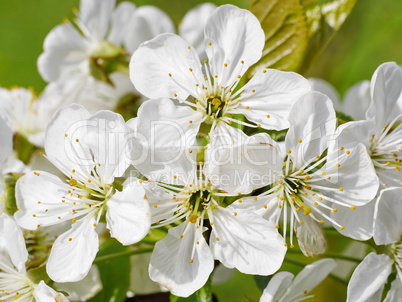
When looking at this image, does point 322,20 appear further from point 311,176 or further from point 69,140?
point 69,140

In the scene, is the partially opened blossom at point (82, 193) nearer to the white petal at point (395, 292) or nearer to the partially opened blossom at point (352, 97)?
the white petal at point (395, 292)

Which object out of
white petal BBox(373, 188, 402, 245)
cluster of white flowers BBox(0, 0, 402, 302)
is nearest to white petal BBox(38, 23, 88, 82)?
cluster of white flowers BBox(0, 0, 402, 302)

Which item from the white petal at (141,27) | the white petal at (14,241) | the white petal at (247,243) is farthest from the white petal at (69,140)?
the white petal at (141,27)

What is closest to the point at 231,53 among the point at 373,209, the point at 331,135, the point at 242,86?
the point at 242,86

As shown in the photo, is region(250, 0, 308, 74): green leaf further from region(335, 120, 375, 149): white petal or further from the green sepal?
the green sepal

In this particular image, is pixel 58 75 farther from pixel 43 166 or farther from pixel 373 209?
pixel 373 209

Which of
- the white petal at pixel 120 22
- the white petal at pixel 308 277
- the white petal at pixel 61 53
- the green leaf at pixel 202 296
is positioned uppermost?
the white petal at pixel 120 22

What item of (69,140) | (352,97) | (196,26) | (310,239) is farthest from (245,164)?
(196,26)

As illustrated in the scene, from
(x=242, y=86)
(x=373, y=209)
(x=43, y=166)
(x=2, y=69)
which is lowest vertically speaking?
(x=2, y=69)
